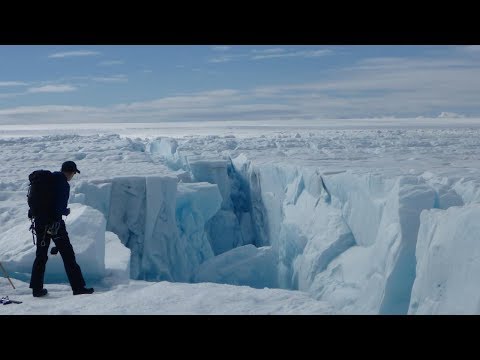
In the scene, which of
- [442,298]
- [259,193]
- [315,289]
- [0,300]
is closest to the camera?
[0,300]

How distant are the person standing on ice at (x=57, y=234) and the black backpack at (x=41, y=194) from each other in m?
0.01

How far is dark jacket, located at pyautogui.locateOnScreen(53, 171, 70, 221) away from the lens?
3.58 metres

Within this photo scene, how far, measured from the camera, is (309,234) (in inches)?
351

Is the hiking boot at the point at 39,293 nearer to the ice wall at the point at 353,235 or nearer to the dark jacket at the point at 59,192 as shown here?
the dark jacket at the point at 59,192

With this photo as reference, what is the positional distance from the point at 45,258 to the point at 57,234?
20 centimetres

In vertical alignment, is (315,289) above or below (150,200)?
below

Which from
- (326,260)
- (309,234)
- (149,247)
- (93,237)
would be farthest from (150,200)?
(93,237)

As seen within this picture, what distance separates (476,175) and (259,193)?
7.77 m

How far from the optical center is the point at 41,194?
3.60 m

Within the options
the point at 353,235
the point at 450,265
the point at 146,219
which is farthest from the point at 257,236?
the point at 450,265

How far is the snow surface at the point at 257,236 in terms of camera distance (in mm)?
3695
